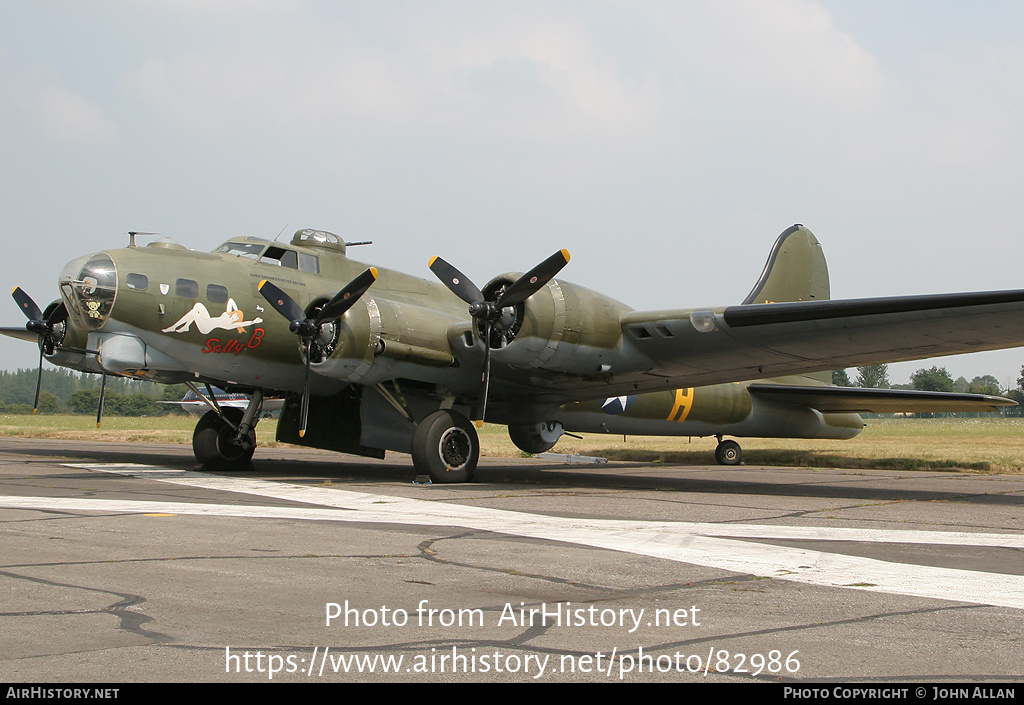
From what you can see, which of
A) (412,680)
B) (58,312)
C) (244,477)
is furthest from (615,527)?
(58,312)

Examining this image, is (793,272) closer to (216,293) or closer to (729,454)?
(729,454)

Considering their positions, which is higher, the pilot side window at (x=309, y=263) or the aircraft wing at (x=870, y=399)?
the pilot side window at (x=309, y=263)

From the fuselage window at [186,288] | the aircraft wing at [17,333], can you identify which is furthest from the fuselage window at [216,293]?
the aircraft wing at [17,333]

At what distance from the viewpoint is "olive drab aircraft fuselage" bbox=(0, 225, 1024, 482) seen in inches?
498

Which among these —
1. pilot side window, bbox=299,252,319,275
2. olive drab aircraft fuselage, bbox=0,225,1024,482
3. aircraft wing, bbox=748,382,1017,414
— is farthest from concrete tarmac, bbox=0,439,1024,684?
aircraft wing, bbox=748,382,1017,414

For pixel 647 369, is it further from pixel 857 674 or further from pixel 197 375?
pixel 857 674

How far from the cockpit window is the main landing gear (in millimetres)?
2477

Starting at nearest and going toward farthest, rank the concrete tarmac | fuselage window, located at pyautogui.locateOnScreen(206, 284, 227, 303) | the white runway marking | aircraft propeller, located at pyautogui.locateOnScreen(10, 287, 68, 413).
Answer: the concrete tarmac, the white runway marking, fuselage window, located at pyautogui.locateOnScreen(206, 284, 227, 303), aircraft propeller, located at pyautogui.locateOnScreen(10, 287, 68, 413)

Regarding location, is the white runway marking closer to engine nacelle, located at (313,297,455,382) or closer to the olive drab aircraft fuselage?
engine nacelle, located at (313,297,455,382)

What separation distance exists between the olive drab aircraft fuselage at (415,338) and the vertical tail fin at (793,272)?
461cm

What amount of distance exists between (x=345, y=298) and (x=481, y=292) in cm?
207

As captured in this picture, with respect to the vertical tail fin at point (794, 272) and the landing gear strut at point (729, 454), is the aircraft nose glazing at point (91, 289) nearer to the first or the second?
the vertical tail fin at point (794, 272)

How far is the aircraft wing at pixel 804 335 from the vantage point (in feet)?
37.2

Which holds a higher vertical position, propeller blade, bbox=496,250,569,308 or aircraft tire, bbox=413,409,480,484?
propeller blade, bbox=496,250,569,308
